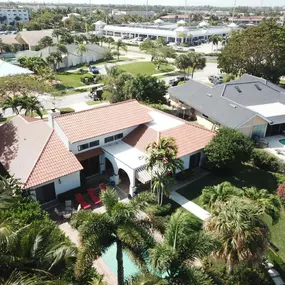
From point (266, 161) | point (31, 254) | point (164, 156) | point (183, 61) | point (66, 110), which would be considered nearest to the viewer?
point (31, 254)

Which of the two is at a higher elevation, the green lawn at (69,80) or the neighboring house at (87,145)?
the neighboring house at (87,145)

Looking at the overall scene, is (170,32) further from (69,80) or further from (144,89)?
(144,89)

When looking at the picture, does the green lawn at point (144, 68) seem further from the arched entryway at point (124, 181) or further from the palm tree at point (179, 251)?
the palm tree at point (179, 251)

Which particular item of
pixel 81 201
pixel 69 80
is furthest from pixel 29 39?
pixel 81 201

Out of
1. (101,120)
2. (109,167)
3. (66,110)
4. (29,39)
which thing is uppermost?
(101,120)

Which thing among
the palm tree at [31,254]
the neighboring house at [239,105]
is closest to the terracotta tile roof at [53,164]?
the palm tree at [31,254]

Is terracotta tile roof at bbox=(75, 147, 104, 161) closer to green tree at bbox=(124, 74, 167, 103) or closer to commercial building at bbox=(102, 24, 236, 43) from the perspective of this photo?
green tree at bbox=(124, 74, 167, 103)

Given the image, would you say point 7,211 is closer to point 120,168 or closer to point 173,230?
point 173,230
